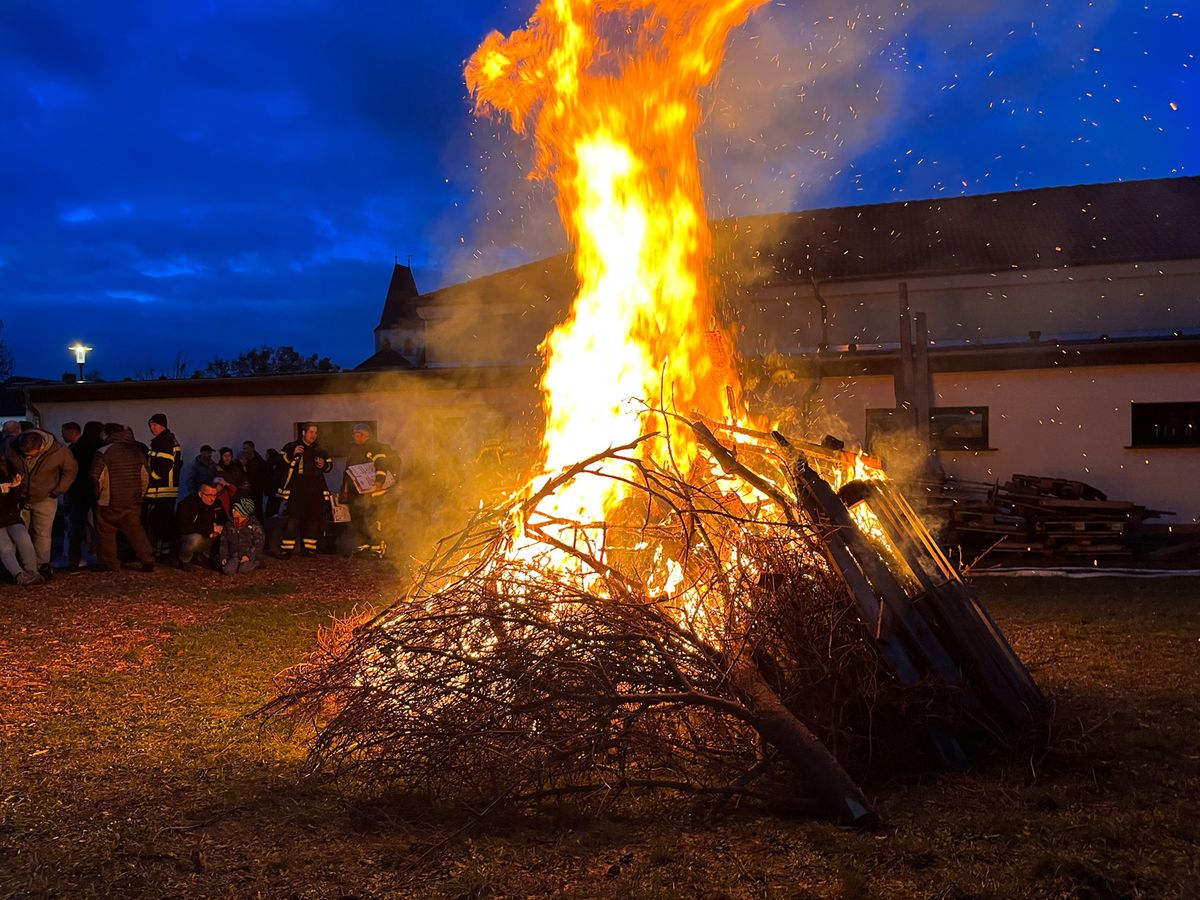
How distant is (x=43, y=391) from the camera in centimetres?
1991

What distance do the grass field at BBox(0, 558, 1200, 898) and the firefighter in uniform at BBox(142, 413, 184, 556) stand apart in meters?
6.68

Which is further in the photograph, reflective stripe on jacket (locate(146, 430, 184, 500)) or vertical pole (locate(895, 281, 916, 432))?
vertical pole (locate(895, 281, 916, 432))

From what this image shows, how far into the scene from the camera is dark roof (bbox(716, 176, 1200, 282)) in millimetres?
22719

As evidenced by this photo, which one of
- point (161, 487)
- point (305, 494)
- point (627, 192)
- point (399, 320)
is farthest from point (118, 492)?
point (399, 320)

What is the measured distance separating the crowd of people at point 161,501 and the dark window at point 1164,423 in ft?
38.7

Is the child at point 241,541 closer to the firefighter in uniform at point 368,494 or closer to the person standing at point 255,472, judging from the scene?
the firefighter in uniform at point 368,494

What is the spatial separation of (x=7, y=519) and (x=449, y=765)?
8.93 meters

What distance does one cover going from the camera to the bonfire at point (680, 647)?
4.05m

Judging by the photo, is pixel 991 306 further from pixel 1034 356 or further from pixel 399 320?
pixel 399 320

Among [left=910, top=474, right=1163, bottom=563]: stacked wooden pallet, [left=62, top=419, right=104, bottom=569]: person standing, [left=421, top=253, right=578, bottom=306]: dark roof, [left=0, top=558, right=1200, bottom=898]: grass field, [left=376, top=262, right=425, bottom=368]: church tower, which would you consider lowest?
[left=0, top=558, right=1200, bottom=898]: grass field

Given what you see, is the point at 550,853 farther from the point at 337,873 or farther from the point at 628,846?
the point at 337,873

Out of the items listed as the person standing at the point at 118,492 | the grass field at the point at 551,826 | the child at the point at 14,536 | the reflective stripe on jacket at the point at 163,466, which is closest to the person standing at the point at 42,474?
the child at the point at 14,536

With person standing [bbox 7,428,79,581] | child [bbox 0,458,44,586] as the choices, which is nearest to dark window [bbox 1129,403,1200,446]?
person standing [bbox 7,428,79,581]

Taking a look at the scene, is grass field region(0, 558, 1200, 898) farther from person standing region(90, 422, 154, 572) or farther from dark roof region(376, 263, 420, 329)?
dark roof region(376, 263, 420, 329)
